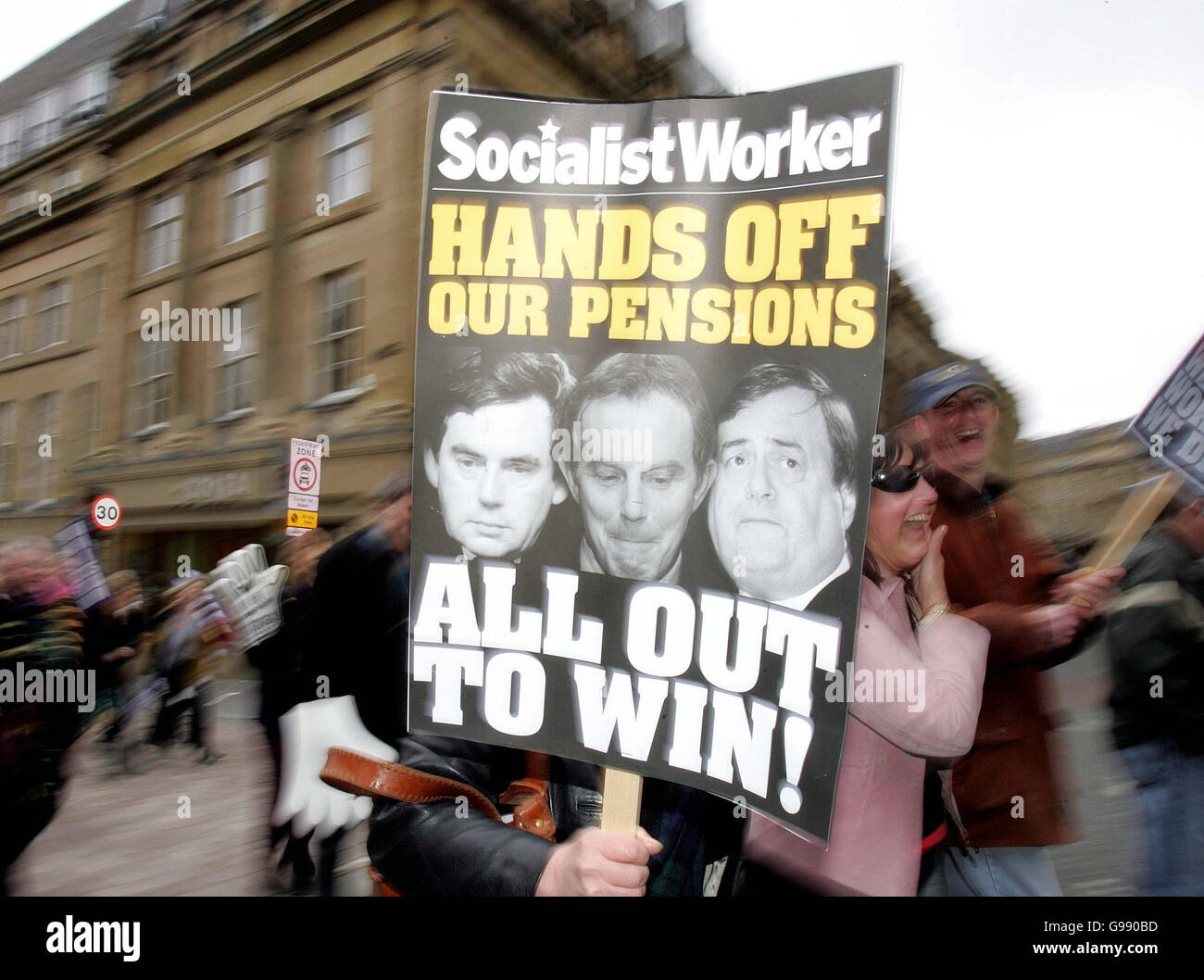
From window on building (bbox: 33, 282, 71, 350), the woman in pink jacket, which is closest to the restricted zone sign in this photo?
A: window on building (bbox: 33, 282, 71, 350)

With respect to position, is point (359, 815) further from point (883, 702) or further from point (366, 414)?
point (883, 702)

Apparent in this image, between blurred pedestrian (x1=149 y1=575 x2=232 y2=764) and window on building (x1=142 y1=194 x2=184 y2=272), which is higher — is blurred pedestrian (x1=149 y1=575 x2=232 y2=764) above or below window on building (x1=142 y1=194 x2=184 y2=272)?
below

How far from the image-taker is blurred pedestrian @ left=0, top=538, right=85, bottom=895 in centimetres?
250

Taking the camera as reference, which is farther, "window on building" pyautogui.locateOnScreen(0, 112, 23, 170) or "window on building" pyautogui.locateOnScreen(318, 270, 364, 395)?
"window on building" pyautogui.locateOnScreen(0, 112, 23, 170)

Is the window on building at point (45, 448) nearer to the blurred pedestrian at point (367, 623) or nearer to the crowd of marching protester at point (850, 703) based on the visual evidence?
the crowd of marching protester at point (850, 703)

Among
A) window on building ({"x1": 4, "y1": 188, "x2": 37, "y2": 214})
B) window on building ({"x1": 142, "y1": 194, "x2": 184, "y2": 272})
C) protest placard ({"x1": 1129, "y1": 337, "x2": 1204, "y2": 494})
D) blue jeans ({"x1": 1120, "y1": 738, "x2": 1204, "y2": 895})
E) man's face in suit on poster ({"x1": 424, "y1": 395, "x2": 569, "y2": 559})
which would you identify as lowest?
blue jeans ({"x1": 1120, "y1": 738, "x2": 1204, "y2": 895})

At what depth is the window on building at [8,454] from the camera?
2.61 m

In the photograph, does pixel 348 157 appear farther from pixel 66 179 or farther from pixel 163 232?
pixel 66 179

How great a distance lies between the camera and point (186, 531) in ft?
8.30

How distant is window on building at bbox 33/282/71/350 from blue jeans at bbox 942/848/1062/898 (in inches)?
115

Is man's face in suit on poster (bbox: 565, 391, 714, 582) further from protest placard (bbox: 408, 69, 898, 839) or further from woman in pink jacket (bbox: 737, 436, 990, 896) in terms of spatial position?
woman in pink jacket (bbox: 737, 436, 990, 896)
